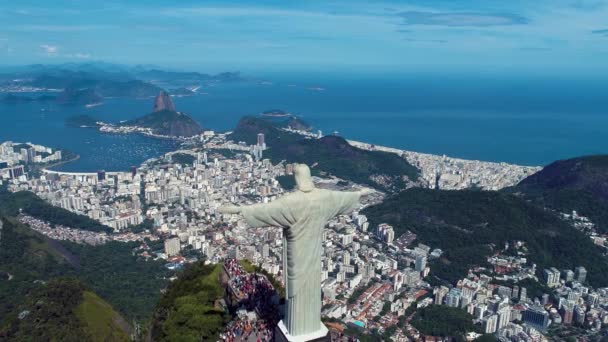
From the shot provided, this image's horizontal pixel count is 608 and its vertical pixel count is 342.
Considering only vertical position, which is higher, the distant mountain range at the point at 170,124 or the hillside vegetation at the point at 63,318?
the distant mountain range at the point at 170,124

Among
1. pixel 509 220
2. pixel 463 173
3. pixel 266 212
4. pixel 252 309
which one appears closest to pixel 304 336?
pixel 266 212

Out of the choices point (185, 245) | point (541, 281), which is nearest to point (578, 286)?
point (541, 281)

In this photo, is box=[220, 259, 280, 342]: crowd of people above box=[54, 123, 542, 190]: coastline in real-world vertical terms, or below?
above

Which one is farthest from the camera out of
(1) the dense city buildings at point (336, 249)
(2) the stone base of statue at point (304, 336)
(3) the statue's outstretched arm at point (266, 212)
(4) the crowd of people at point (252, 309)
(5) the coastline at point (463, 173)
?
(5) the coastline at point (463, 173)

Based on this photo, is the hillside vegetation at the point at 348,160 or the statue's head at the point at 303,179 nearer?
the statue's head at the point at 303,179

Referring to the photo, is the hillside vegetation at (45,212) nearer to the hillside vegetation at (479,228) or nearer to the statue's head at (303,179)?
the hillside vegetation at (479,228)

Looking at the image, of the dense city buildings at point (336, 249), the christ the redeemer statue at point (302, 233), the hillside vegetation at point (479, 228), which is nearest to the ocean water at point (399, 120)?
the dense city buildings at point (336, 249)

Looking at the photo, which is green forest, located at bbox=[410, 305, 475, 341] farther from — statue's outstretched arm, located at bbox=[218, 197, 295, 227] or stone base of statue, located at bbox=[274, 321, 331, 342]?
statue's outstretched arm, located at bbox=[218, 197, 295, 227]

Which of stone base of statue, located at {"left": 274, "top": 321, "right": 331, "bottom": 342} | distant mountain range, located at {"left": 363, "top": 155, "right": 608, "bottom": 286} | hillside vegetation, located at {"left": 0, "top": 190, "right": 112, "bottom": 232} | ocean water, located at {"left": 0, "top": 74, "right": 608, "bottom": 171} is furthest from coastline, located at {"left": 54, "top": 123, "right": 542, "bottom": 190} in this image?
stone base of statue, located at {"left": 274, "top": 321, "right": 331, "bottom": 342}
